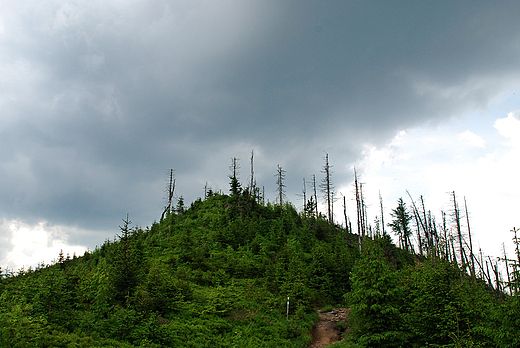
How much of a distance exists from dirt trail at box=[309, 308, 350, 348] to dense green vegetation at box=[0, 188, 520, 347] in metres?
0.74

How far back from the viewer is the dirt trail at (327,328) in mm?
18278

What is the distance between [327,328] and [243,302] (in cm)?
596

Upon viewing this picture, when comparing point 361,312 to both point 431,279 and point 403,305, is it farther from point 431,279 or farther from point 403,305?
point 431,279

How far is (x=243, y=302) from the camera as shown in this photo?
68.6 ft

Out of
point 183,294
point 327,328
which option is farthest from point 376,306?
point 183,294

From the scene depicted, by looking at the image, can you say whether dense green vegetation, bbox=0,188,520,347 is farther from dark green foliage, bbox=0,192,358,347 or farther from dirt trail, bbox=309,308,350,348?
dirt trail, bbox=309,308,350,348

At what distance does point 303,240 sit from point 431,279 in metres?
22.3

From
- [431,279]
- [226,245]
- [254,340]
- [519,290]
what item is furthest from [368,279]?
[226,245]

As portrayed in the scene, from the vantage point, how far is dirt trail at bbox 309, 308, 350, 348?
1828cm

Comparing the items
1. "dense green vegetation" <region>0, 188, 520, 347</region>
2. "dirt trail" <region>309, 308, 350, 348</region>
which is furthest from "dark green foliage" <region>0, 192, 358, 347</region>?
"dirt trail" <region>309, 308, 350, 348</region>

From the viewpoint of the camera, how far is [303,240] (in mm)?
35750

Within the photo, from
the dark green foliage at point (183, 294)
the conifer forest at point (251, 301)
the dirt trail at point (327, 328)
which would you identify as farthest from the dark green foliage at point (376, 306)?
the dark green foliage at point (183, 294)

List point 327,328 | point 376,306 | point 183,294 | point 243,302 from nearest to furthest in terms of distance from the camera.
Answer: point 376,306 → point 327,328 → point 183,294 → point 243,302

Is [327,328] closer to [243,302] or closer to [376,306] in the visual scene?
[243,302]
